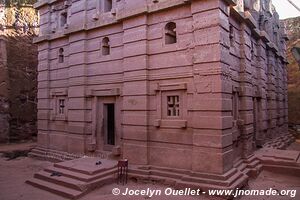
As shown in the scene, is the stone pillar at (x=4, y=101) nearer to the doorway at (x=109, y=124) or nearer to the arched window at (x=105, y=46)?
the doorway at (x=109, y=124)

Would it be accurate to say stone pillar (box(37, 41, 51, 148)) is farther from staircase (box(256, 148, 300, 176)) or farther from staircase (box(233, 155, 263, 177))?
staircase (box(256, 148, 300, 176))

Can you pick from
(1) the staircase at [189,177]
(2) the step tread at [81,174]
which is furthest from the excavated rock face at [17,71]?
(1) the staircase at [189,177]

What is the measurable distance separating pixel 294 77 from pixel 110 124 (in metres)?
20.5

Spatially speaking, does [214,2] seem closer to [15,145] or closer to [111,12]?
[111,12]

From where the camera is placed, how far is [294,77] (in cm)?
2561

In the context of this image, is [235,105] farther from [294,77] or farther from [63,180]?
[294,77]

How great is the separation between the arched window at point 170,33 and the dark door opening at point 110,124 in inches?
148

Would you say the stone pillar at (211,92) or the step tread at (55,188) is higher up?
the stone pillar at (211,92)

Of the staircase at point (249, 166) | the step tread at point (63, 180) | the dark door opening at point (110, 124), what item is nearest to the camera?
the step tread at point (63, 180)

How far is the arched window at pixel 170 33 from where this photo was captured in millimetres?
10227

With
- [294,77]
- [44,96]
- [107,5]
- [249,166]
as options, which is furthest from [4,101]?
[294,77]

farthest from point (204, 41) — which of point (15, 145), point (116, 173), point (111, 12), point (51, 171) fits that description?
point (15, 145)

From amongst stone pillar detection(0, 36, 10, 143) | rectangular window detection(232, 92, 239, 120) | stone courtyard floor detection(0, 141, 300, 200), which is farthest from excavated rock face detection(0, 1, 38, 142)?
rectangular window detection(232, 92, 239, 120)

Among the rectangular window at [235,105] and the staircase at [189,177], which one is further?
the rectangular window at [235,105]
